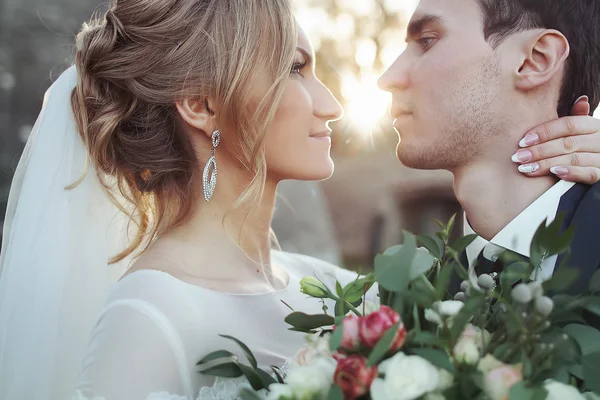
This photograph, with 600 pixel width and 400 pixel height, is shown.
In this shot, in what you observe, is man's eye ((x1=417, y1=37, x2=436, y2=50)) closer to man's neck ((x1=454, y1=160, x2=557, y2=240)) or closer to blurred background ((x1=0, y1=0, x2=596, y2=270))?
man's neck ((x1=454, y1=160, x2=557, y2=240))

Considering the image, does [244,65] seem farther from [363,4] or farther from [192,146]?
[363,4]

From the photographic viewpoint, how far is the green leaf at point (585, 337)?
67.4 inches

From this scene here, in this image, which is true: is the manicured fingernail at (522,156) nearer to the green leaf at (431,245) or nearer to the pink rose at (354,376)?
the green leaf at (431,245)

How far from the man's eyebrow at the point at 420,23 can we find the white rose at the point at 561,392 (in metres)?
1.77

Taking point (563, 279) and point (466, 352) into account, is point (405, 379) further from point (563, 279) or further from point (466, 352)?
point (563, 279)

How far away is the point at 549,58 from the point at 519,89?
0.16 m

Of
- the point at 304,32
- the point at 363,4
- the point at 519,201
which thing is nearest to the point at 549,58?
the point at 519,201

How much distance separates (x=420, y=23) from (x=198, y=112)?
1.01 meters

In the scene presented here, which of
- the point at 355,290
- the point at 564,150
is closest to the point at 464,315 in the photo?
the point at 355,290

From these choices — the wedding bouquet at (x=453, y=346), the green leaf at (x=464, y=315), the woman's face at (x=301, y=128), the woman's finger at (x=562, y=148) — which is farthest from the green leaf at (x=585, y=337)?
the woman's face at (x=301, y=128)

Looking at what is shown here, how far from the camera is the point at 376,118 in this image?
5.25m

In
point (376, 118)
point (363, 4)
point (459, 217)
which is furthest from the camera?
point (363, 4)

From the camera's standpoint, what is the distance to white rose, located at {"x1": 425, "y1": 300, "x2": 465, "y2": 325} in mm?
1666

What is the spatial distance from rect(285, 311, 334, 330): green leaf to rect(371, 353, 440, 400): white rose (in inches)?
15.2
